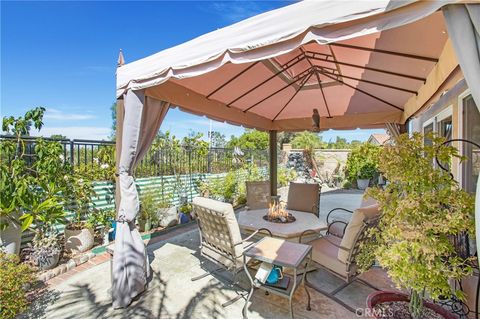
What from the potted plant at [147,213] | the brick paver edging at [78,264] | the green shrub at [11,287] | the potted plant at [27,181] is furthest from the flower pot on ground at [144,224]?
the green shrub at [11,287]

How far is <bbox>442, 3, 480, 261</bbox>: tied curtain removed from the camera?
1381 mm

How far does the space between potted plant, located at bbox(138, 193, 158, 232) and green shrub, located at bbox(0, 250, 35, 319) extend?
2765 millimetres

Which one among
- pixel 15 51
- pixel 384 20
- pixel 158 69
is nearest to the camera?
pixel 384 20

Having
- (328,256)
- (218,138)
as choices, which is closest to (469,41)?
(328,256)

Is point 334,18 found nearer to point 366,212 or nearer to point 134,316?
point 366,212

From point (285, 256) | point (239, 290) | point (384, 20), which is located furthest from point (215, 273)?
point (384, 20)

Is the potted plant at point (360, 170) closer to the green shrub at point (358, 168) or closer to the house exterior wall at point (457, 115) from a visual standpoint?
the green shrub at point (358, 168)

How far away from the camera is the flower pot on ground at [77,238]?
4.07 meters

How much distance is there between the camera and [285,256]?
2572 mm

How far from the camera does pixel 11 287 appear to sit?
2443mm

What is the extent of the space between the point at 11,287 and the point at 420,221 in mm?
3781

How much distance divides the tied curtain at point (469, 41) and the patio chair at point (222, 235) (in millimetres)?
2098

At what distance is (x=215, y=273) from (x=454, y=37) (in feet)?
11.7

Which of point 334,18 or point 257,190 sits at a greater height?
point 334,18
